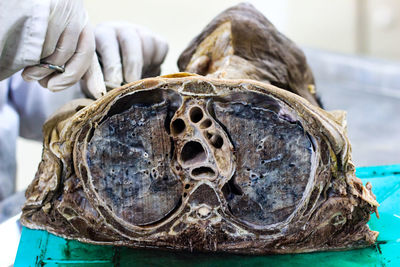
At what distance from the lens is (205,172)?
1487mm

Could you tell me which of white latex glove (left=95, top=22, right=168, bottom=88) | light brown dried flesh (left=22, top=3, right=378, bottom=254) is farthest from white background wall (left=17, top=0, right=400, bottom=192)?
light brown dried flesh (left=22, top=3, right=378, bottom=254)

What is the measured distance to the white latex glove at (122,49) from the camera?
82.2 inches

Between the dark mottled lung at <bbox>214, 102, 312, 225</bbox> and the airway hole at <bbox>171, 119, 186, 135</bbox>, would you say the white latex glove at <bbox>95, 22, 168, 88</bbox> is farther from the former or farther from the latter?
the dark mottled lung at <bbox>214, 102, 312, 225</bbox>

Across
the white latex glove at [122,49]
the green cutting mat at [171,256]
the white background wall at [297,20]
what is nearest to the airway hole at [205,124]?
the green cutting mat at [171,256]

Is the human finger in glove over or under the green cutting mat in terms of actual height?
over

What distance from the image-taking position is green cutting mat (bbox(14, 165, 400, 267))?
4.98ft

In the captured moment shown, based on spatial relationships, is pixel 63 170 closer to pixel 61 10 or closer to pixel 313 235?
pixel 61 10

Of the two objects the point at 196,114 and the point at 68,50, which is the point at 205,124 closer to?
the point at 196,114

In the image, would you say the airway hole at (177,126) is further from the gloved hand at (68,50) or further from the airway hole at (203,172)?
the gloved hand at (68,50)

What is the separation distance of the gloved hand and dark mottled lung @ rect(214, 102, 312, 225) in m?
0.53

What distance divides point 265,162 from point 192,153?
0.62 feet

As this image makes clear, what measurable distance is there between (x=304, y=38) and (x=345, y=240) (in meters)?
4.33

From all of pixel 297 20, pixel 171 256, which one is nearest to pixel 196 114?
pixel 171 256

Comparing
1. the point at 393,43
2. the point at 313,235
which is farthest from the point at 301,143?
the point at 393,43
